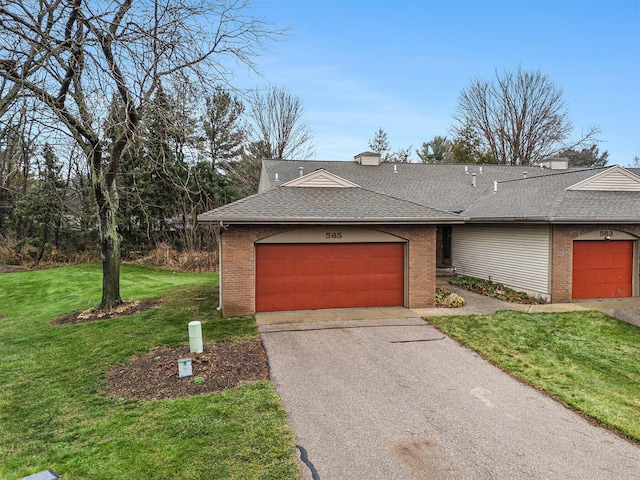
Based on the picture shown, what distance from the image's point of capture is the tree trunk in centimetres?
1045

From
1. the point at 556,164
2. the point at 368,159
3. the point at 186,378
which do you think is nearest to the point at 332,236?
the point at 186,378

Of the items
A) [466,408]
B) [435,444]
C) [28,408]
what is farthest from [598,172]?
[28,408]

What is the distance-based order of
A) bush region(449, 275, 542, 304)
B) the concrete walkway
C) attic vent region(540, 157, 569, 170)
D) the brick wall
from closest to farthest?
the concrete walkway < the brick wall < bush region(449, 275, 542, 304) < attic vent region(540, 157, 569, 170)

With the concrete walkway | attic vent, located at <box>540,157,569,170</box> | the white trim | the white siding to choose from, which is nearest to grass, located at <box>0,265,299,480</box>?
the concrete walkway

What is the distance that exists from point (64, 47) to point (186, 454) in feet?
19.2

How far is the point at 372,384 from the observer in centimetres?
587

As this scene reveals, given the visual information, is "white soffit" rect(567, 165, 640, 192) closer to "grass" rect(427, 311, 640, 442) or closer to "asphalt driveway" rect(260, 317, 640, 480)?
"grass" rect(427, 311, 640, 442)

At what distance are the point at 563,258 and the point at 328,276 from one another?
23.7 feet

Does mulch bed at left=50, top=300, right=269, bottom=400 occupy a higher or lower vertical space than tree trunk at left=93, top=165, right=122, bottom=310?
lower

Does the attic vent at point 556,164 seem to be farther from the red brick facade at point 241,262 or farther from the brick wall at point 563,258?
the red brick facade at point 241,262

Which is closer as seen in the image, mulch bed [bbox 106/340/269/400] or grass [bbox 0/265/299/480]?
grass [bbox 0/265/299/480]

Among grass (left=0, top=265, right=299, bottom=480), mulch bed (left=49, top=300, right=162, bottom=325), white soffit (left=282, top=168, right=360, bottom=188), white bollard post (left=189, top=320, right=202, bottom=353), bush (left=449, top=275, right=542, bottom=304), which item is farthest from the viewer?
white soffit (left=282, top=168, right=360, bottom=188)

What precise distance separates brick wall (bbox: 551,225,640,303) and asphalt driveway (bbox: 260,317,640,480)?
5914 mm

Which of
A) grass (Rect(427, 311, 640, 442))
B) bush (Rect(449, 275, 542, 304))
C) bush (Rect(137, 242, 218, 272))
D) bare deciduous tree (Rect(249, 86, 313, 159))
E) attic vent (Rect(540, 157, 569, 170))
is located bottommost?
grass (Rect(427, 311, 640, 442))
